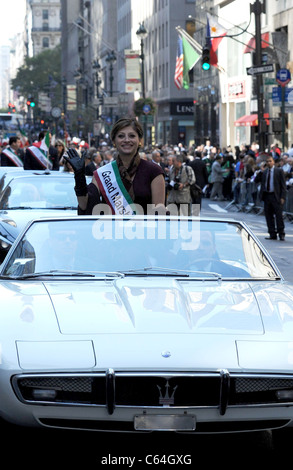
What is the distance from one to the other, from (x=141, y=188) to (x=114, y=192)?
8.6 inches

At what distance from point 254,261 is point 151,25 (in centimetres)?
9082

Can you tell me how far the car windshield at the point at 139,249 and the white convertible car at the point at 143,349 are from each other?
0.10 ft

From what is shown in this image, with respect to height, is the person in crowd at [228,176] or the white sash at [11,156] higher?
the white sash at [11,156]

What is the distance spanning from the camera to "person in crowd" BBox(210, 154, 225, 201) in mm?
37156

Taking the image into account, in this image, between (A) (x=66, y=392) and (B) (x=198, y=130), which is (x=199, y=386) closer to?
(A) (x=66, y=392)

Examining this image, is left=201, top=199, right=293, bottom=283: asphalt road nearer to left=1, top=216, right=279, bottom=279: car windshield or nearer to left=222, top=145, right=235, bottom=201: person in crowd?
left=222, top=145, right=235, bottom=201: person in crowd

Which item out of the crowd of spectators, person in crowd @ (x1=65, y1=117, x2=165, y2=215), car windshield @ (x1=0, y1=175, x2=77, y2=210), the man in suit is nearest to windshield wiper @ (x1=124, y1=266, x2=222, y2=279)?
person in crowd @ (x1=65, y1=117, x2=165, y2=215)

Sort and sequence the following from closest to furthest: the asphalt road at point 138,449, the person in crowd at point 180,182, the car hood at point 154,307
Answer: the asphalt road at point 138,449 → the car hood at point 154,307 → the person in crowd at point 180,182

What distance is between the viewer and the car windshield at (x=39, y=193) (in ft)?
45.2

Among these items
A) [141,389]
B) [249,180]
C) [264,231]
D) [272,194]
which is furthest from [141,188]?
[249,180]

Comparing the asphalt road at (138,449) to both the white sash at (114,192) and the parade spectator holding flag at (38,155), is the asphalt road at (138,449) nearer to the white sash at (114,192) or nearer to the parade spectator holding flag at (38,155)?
the white sash at (114,192)

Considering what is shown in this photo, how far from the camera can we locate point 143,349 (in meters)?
5.24

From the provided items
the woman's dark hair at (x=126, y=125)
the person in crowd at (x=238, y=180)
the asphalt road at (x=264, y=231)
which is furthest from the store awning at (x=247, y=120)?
the woman's dark hair at (x=126, y=125)

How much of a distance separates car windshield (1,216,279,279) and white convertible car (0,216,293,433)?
3cm
